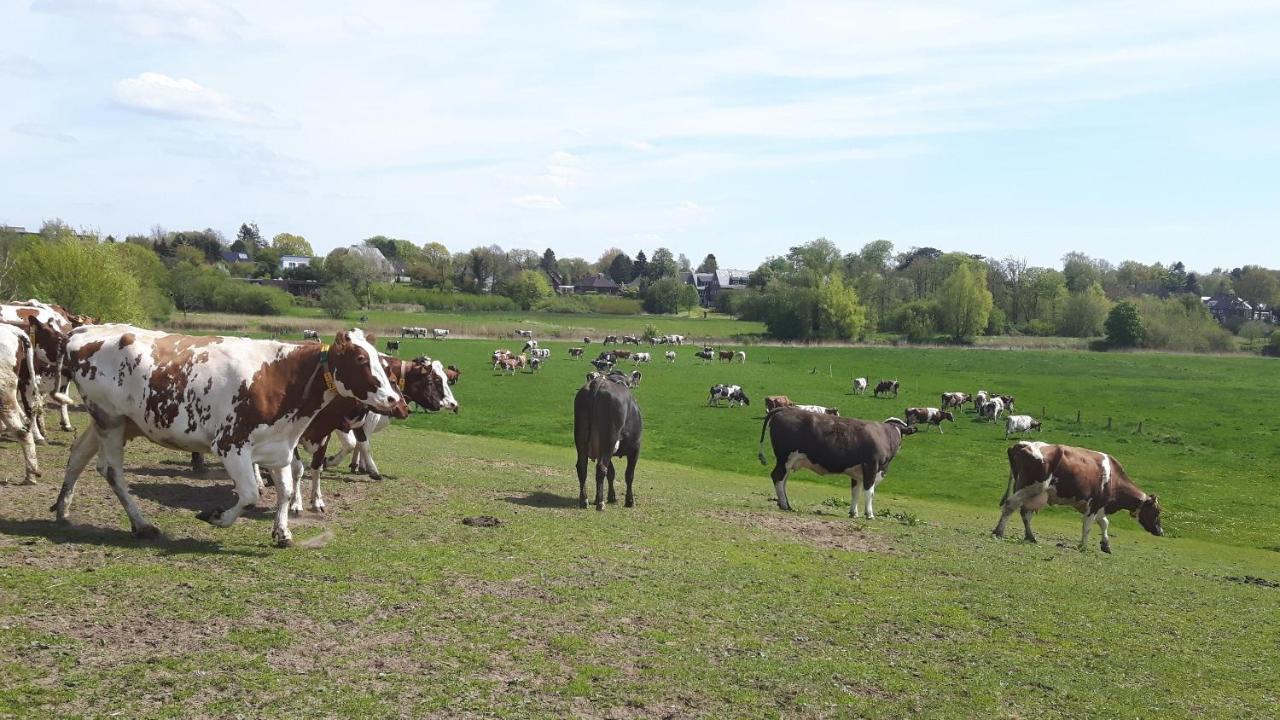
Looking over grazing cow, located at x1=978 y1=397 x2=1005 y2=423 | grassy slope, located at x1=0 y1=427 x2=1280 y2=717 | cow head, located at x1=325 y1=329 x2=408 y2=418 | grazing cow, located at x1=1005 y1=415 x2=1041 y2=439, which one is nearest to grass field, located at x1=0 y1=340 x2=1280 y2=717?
grassy slope, located at x1=0 y1=427 x2=1280 y2=717

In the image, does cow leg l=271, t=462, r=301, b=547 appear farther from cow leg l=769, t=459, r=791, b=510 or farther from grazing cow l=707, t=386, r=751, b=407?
grazing cow l=707, t=386, r=751, b=407

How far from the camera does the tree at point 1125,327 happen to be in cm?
11200

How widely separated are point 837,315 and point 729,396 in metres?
67.3

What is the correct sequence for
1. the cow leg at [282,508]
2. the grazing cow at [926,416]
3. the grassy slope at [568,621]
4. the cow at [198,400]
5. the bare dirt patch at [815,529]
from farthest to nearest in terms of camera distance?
the grazing cow at [926,416] → the bare dirt patch at [815,529] → the cow leg at [282,508] → the cow at [198,400] → the grassy slope at [568,621]

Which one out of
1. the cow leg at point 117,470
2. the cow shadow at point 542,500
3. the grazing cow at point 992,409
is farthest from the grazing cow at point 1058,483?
the grazing cow at point 992,409

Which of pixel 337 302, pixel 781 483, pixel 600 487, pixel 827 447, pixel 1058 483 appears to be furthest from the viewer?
pixel 337 302

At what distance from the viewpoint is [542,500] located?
16500 mm

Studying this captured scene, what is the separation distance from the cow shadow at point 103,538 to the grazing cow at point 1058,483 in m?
15.4

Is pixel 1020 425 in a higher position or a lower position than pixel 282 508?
lower

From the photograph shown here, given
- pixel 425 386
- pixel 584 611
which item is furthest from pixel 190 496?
pixel 584 611

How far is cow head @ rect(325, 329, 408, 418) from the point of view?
1075 cm

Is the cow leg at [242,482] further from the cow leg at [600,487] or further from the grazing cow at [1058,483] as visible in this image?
the grazing cow at [1058,483]

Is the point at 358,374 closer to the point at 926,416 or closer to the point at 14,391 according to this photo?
the point at 14,391

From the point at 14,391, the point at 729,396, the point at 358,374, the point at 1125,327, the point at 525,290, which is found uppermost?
the point at 525,290
